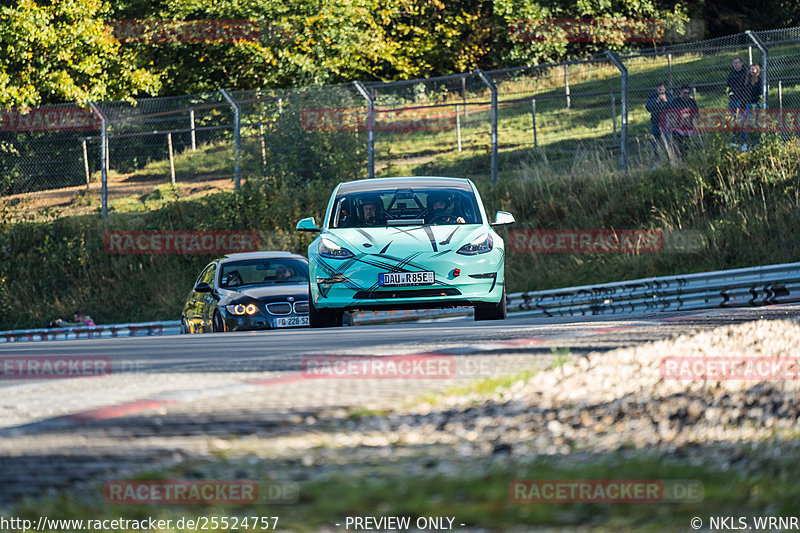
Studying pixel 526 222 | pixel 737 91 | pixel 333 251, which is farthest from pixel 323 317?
pixel 737 91

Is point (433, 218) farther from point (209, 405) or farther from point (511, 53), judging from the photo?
point (511, 53)

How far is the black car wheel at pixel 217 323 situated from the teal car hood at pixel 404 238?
2.82m

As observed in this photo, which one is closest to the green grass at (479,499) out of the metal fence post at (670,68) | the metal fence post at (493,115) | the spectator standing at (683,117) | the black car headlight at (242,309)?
the black car headlight at (242,309)

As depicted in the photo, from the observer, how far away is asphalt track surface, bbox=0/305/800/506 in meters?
3.79

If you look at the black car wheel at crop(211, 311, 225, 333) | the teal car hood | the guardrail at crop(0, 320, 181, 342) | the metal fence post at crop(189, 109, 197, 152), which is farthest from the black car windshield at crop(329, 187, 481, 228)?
the metal fence post at crop(189, 109, 197, 152)

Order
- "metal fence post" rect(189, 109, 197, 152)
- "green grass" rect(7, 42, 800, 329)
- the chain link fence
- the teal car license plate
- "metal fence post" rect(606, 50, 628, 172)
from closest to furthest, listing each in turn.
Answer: the teal car license plate → "green grass" rect(7, 42, 800, 329) → "metal fence post" rect(606, 50, 628, 172) → the chain link fence → "metal fence post" rect(189, 109, 197, 152)

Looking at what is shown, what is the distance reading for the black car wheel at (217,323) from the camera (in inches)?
533

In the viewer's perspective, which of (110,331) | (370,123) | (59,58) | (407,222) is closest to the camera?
(407,222)

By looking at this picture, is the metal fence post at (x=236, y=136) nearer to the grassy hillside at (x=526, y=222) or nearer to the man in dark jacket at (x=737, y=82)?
the grassy hillside at (x=526, y=222)

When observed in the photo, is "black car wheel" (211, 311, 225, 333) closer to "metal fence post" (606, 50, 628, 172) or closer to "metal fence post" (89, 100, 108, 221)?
"metal fence post" (606, 50, 628, 172)

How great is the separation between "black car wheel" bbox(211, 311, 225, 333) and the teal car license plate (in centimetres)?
363

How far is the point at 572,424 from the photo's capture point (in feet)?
13.9

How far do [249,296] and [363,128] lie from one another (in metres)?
9.71

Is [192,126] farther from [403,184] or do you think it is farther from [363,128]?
[403,184]
